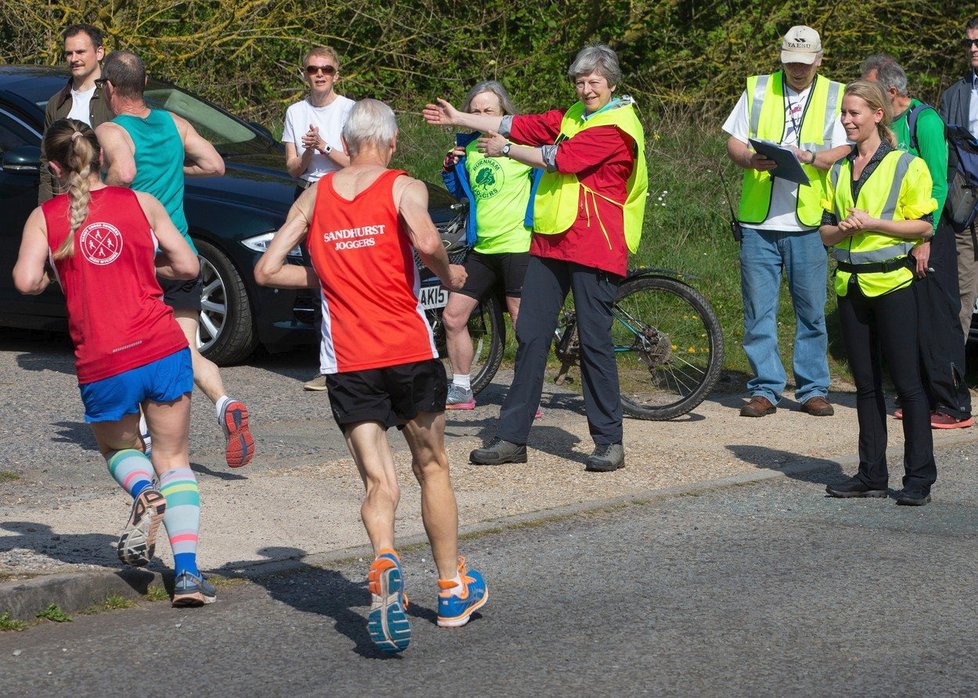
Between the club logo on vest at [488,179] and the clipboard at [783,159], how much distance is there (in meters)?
1.47

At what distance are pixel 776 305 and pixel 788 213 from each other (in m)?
0.58

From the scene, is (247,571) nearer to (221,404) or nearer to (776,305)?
(221,404)

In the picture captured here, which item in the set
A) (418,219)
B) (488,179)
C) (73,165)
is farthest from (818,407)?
(73,165)

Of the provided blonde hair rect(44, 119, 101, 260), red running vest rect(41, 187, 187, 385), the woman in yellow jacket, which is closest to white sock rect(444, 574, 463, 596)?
red running vest rect(41, 187, 187, 385)

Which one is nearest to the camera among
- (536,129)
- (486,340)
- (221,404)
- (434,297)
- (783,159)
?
(221,404)

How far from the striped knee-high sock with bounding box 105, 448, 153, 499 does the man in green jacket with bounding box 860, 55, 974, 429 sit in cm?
429

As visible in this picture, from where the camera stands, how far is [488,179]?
362 inches

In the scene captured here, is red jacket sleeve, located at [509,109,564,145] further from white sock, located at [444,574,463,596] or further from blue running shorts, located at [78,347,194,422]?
white sock, located at [444,574,463,596]

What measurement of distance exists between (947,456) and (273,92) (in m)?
11.0

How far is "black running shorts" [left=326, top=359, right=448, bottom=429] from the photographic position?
5.30m

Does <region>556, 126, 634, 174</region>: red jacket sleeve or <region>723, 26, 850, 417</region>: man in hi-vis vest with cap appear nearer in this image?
<region>556, 126, 634, 174</region>: red jacket sleeve

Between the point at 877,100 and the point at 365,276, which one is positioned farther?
the point at 877,100

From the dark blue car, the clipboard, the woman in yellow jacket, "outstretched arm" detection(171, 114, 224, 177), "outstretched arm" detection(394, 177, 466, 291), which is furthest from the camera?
the dark blue car

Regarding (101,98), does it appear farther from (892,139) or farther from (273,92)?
(273,92)
